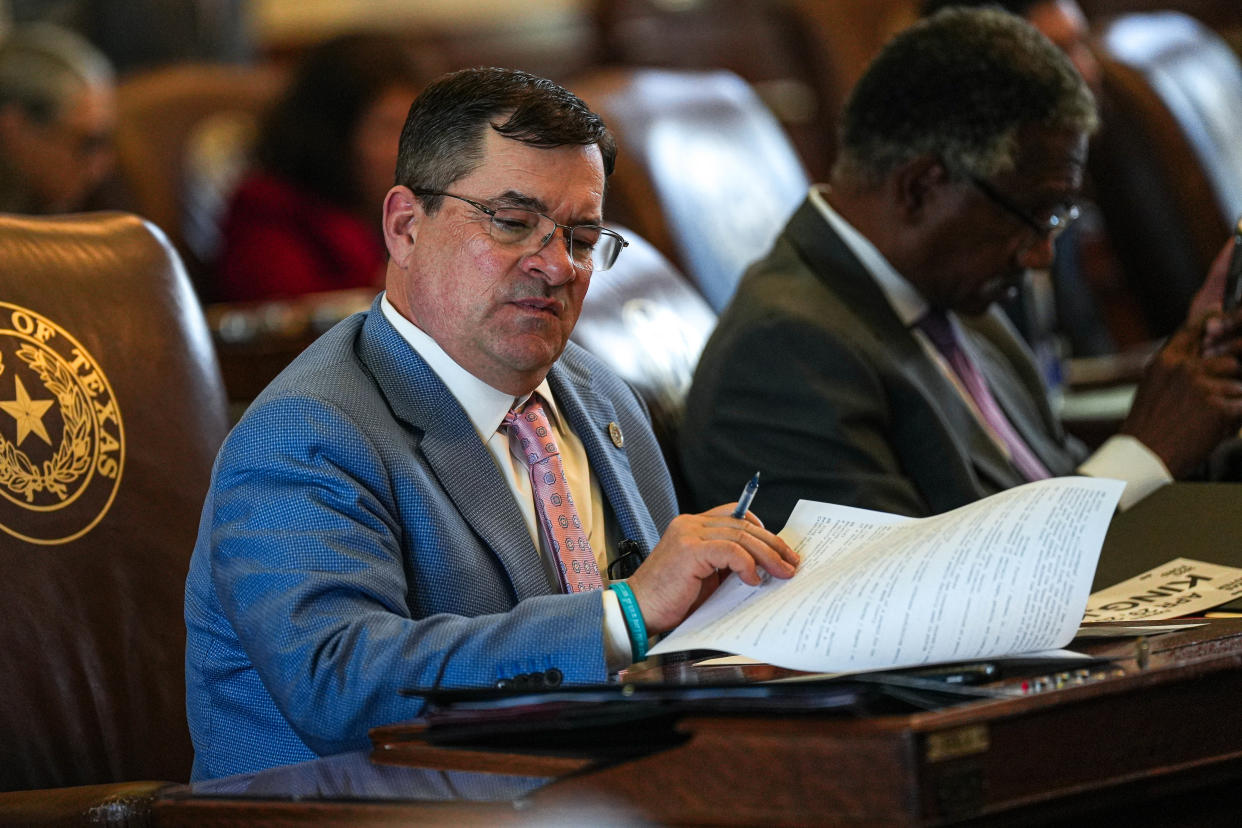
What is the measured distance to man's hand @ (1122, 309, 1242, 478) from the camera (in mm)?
1876

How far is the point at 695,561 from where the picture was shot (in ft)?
3.59

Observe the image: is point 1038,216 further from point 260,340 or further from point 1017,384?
point 260,340

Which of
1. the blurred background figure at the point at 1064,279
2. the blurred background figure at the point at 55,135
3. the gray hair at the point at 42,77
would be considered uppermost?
the gray hair at the point at 42,77

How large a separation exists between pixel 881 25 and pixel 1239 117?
0.89 meters

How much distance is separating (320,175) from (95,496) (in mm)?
2017

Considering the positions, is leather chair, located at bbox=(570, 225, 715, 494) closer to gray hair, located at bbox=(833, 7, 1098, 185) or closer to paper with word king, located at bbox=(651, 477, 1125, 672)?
gray hair, located at bbox=(833, 7, 1098, 185)

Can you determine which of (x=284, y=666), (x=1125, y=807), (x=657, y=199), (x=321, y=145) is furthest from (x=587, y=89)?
(x=1125, y=807)

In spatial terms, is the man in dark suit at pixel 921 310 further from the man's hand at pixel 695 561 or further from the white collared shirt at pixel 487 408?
the man's hand at pixel 695 561

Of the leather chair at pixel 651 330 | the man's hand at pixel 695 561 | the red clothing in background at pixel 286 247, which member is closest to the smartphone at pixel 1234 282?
the leather chair at pixel 651 330

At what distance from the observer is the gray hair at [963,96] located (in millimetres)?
1819

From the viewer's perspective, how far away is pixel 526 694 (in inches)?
36.6

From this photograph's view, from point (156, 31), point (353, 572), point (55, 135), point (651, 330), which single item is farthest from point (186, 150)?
point (353, 572)

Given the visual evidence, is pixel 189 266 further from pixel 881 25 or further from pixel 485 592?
pixel 485 592

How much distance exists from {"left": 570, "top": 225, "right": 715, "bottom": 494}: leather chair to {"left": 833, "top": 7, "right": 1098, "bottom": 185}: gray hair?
301mm
